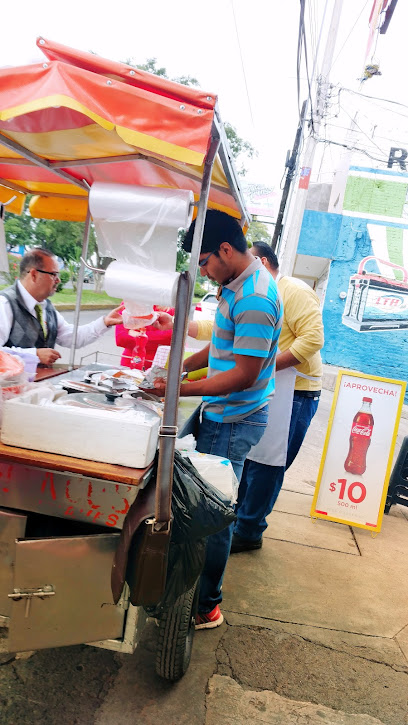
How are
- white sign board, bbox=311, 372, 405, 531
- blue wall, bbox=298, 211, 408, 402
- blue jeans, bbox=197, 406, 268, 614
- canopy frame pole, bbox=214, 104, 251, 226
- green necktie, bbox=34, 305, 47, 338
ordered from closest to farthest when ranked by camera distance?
1. canopy frame pole, bbox=214, 104, 251, 226
2. blue jeans, bbox=197, 406, 268, 614
3. green necktie, bbox=34, 305, 47, 338
4. white sign board, bbox=311, 372, 405, 531
5. blue wall, bbox=298, 211, 408, 402

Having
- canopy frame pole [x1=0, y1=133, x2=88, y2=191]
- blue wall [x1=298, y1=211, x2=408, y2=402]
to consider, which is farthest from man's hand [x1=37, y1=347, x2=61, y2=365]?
blue wall [x1=298, y1=211, x2=408, y2=402]

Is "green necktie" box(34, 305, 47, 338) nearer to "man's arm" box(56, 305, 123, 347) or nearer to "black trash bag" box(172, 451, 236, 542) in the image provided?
"man's arm" box(56, 305, 123, 347)

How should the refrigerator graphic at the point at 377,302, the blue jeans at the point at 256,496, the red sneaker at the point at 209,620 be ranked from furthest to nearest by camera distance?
→ the refrigerator graphic at the point at 377,302 < the blue jeans at the point at 256,496 < the red sneaker at the point at 209,620

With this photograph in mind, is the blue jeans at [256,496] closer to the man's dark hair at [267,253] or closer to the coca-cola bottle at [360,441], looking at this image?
the coca-cola bottle at [360,441]

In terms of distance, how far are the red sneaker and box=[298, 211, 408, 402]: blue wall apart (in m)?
11.4

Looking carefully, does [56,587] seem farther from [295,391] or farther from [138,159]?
[295,391]

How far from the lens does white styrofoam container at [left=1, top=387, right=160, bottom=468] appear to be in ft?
6.13

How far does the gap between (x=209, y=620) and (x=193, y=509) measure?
46.2 inches

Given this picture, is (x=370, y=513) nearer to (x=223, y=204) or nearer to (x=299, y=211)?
(x=223, y=204)

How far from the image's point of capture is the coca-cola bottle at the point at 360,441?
437 cm

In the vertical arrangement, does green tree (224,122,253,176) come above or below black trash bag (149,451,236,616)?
above

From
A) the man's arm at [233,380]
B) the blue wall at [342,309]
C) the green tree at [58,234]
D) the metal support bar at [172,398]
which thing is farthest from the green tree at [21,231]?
the metal support bar at [172,398]

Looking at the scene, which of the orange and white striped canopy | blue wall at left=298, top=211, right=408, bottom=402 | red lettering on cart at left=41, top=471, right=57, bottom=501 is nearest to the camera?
the orange and white striped canopy

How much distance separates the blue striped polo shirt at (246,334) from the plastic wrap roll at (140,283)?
1.63 feet
